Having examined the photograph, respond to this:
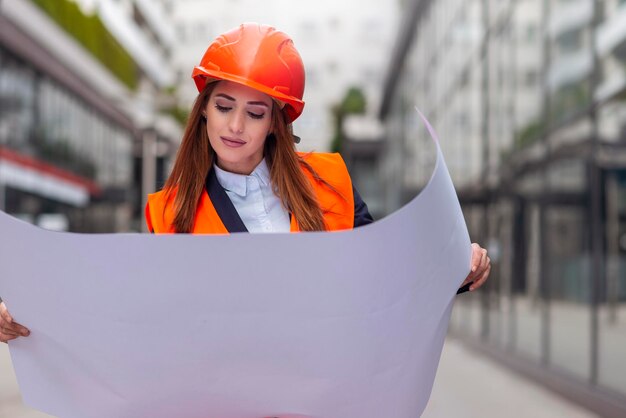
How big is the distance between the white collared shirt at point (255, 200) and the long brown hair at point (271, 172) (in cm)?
2

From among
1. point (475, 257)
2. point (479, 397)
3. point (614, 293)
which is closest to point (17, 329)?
point (475, 257)

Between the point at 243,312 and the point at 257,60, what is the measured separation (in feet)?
1.61

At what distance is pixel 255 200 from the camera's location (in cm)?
189

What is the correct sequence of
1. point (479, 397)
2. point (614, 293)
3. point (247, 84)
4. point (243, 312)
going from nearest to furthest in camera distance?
point (243, 312), point (247, 84), point (614, 293), point (479, 397)

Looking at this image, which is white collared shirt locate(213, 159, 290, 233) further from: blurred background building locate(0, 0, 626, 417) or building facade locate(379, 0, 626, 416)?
building facade locate(379, 0, 626, 416)

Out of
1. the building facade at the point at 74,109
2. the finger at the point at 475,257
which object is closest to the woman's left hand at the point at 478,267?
the finger at the point at 475,257

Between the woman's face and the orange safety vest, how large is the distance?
96mm

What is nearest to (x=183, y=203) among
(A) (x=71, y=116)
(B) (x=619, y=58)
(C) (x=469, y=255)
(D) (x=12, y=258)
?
(D) (x=12, y=258)

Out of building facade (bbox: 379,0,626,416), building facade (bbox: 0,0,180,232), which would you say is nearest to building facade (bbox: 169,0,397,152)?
building facade (bbox: 0,0,180,232)

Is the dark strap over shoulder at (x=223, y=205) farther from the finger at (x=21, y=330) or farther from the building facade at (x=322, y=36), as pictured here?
the building facade at (x=322, y=36)

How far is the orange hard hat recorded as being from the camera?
1696 mm

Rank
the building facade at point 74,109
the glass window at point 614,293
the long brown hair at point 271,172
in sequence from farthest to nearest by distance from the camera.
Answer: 1. the building facade at point 74,109
2. the glass window at point 614,293
3. the long brown hair at point 271,172

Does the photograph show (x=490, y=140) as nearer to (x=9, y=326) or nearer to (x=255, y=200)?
(x=255, y=200)

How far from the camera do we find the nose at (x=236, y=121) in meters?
1.80
